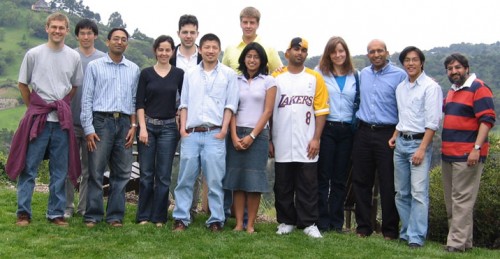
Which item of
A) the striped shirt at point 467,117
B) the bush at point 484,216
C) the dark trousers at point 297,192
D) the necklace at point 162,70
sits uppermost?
the necklace at point 162,70

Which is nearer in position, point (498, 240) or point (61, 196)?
point (61, 196)

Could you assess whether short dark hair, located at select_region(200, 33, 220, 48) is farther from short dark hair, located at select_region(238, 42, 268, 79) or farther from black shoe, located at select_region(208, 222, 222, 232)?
black shoe, located at select_region(208, 222, 222, 232)

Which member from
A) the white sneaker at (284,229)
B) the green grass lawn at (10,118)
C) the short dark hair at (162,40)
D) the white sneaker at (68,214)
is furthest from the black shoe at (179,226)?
the green grass lawn at (10,118)

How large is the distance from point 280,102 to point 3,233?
3.38 metres

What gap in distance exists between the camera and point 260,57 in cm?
677

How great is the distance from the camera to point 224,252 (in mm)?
5980

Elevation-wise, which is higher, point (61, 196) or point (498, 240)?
point (61, 196)

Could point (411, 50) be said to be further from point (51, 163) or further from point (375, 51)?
point (51, 163)

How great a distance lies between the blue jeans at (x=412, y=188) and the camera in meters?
6.67

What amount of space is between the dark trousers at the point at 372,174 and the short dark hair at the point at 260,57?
4.57 ft

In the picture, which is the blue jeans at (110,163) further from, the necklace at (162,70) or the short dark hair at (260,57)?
the short dark hair at (260,57)

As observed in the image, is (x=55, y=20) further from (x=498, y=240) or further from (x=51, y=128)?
(x=498, y=240)

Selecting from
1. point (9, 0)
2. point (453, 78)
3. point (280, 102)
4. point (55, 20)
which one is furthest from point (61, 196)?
point (9, 0)

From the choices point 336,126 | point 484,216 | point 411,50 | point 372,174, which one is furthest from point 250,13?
point 484,216
